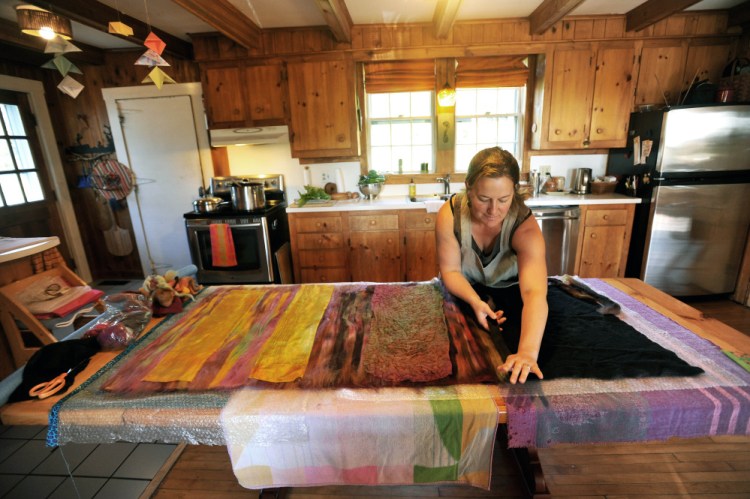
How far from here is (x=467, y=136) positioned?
3.58 metres

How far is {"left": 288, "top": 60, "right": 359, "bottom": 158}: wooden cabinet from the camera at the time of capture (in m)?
3.13

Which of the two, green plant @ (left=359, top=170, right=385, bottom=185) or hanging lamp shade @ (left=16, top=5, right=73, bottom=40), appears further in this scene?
green plant @ (left=359, top=170, right=385, bottom=185)

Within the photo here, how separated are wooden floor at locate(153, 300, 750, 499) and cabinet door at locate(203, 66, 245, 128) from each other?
9.20 feet

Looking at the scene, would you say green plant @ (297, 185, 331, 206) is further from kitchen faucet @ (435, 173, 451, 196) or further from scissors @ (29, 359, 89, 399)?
scissors @ (29, 359, 89, 399)

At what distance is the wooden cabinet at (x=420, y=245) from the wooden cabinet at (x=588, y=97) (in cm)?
132

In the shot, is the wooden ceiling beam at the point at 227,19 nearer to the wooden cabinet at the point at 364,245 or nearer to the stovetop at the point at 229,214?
the stovetop at the point at 229,214

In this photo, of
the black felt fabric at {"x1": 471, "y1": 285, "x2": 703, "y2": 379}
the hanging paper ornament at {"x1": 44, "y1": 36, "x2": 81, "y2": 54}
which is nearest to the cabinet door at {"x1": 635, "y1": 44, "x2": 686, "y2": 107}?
the black felt fabric at {"x1": 471, "y1": 285, "x2": 703, "y2": 379}

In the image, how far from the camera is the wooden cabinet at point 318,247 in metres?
3.17

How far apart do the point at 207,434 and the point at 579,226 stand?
3215 mm

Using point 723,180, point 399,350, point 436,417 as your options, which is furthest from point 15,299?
point 723,180

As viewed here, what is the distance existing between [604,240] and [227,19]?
11.9 feet

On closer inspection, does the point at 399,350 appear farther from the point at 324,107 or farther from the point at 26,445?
the point at 324,107

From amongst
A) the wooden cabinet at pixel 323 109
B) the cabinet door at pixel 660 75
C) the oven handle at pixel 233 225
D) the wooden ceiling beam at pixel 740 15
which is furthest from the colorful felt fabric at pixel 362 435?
the wooden ceiling beam at pixel 740 15

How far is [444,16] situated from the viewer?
262cm
